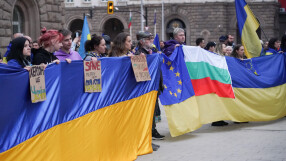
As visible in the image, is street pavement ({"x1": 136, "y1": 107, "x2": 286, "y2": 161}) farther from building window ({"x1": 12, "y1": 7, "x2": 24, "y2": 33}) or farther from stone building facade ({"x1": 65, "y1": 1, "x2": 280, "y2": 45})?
stone building facade ({"x1": 65, "y1": 1, "x2": 280, "y2": 45})

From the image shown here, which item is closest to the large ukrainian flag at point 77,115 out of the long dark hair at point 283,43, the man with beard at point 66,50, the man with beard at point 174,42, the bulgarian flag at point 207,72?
the man with beard at point 66,50

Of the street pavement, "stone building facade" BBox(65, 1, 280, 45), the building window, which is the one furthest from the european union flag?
"stone building facade" BBox(65, 1, 280, 45)

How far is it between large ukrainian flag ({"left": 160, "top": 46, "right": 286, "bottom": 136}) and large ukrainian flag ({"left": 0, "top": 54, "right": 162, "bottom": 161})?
723mm

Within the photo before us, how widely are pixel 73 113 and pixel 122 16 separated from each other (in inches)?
1783

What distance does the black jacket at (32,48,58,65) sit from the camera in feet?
17.2

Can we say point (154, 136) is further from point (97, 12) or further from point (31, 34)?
point (97, 12)

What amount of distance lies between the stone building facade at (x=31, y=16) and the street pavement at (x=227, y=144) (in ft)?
21.3

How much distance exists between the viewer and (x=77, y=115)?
5.33 meters

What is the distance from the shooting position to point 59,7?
54.0 ft

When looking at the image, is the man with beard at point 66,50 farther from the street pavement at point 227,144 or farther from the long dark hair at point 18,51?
the street pavement at point 227,144

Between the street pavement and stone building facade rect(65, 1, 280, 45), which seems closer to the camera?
the street pavement

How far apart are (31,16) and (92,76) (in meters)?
10.2

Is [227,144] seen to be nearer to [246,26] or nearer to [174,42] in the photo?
A: [174,42]

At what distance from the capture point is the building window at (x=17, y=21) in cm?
1473
